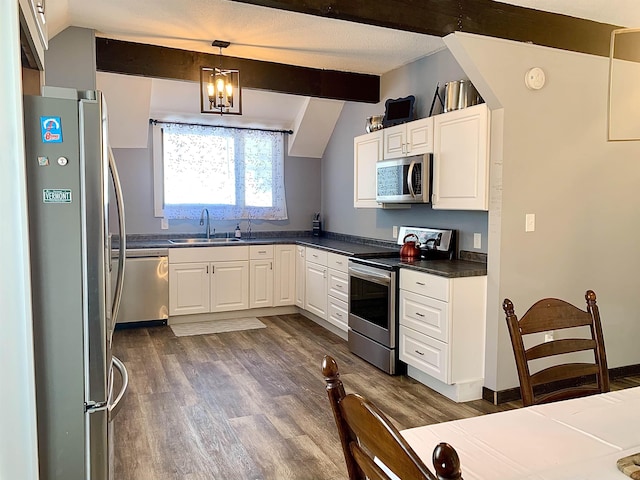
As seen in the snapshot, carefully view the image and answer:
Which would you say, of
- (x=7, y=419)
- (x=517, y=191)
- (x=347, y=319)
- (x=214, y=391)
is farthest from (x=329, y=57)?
(x=7, y=419)

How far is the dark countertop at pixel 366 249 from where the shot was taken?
3.38 metres

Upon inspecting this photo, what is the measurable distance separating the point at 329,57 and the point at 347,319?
2.37 metres

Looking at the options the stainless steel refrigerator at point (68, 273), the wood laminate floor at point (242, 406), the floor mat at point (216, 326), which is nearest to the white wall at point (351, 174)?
the wood laminate floor at point (242, 406)

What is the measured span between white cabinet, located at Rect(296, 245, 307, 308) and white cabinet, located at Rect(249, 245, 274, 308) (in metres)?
0.30

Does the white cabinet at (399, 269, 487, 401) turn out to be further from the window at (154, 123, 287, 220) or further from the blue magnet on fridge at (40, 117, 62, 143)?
the window at (154, 123, 287, 220)

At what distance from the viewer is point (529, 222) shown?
3.30 m

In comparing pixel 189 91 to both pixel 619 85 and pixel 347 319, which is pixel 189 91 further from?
pixel 619 85

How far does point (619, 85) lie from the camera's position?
1.60 m

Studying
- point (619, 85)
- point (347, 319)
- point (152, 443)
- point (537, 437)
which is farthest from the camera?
point (347, 319)

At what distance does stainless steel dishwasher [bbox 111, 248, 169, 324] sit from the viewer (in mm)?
5020

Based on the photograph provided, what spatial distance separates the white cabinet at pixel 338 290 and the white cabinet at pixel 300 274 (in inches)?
26.2

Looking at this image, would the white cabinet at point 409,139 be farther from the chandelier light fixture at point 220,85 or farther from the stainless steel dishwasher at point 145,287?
the stainless steel dishwasher at point 145,287

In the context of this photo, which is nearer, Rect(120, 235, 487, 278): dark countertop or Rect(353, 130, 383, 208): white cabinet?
Rect(120, 235, 487, 278): dark countertop

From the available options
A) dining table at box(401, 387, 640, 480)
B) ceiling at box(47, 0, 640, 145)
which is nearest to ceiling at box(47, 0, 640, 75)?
ceiling at box(47, 0, 640, 145)
